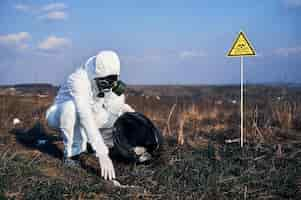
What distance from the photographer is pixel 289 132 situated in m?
7.36

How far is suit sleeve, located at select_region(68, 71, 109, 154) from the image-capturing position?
172 inches

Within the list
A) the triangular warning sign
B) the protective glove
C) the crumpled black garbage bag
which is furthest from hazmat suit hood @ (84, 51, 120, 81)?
the triangular warning sign

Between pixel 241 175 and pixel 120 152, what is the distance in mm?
1555

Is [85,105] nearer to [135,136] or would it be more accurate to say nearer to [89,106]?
[89,106]

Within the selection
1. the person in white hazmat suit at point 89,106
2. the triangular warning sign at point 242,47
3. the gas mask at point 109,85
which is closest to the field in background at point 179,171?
the person in white hazmat suit at point 89,106

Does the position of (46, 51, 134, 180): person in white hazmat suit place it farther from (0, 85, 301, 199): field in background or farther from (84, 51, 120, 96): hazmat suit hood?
(0, 85, 301, 199): field in background

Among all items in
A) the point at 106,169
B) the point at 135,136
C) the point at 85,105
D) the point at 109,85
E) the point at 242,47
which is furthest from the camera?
the point at 242,47

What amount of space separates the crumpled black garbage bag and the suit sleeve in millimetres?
698

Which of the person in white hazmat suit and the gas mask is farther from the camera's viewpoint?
the gas mask

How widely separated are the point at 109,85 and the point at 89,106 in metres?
0.44

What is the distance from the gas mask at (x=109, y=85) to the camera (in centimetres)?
489

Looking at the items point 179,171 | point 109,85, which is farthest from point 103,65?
point 179,171

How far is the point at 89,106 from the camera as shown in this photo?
15.4 feet

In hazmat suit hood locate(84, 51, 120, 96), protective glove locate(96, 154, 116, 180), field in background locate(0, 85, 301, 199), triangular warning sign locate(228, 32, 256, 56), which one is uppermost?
triangular warning sign locate(228, 32, 256, 56)
